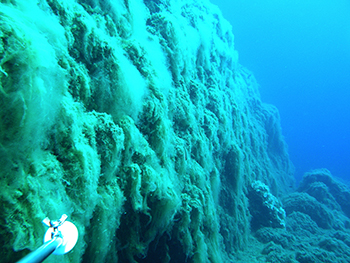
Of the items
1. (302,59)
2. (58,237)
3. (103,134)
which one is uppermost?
(302,59)

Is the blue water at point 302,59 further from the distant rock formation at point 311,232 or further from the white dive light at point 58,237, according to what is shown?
the white dive light at point 58,237

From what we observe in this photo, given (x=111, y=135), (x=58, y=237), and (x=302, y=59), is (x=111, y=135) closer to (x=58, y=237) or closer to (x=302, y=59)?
(x=58, y=237)

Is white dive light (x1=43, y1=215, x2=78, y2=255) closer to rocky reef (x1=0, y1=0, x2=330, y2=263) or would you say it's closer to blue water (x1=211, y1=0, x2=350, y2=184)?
rocky reef (x1=0, y1=0, x2=330, y2=263)

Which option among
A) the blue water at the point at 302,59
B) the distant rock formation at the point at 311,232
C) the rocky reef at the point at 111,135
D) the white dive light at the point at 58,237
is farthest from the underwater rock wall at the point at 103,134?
the blue water at the point at 302,59

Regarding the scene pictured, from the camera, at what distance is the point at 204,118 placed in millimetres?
4543

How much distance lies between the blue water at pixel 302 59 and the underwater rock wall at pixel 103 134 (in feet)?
255

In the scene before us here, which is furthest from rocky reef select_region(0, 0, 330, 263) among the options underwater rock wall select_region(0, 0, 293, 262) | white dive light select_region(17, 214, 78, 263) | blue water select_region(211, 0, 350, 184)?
blue water select_region(211, 0, 350, 184)

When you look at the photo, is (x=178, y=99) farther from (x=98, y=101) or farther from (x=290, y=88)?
(x=290, y=88)

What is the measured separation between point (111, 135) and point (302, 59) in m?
138

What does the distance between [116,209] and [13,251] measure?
2.98 feet

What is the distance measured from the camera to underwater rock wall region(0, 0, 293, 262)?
1197mm

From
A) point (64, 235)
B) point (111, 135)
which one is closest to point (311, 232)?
point (111, 135)

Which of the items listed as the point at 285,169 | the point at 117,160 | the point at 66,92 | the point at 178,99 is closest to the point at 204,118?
the point at 178,99

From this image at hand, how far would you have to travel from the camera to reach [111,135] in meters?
1.97
